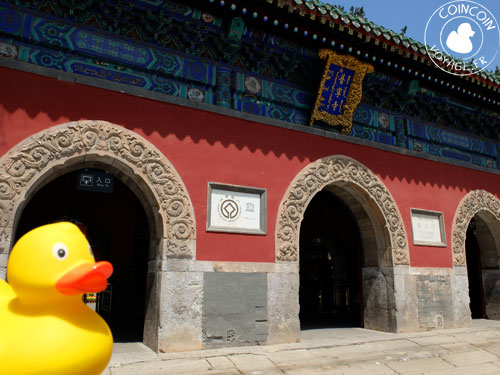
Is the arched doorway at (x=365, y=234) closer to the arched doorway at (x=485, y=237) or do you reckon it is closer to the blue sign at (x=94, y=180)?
the arched doorway at (x=485, y=237)

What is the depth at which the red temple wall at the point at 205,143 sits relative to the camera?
13.8 ft

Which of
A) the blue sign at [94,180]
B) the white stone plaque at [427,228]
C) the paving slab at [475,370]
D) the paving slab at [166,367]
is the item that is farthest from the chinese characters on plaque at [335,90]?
the paving slab at [166,367]

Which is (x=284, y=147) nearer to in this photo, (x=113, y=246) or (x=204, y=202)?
(x=204, y=202)

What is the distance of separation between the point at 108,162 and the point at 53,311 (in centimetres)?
286

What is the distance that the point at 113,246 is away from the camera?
7.71 metres

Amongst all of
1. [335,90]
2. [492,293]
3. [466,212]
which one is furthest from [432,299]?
[335,90]

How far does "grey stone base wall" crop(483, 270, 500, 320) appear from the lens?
25.0 feet

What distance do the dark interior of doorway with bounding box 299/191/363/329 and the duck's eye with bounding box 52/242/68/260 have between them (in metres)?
6.97

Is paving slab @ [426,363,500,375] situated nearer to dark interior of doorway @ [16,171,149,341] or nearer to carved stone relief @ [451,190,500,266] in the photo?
carved stone relief @ [451,190,500,266]

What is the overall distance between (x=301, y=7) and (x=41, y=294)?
14.2 ft

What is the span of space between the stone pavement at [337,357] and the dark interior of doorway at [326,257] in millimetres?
2862

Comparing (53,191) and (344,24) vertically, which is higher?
(344,24)

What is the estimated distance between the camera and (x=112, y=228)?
305 inches

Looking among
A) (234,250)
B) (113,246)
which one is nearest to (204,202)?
(234,250)
